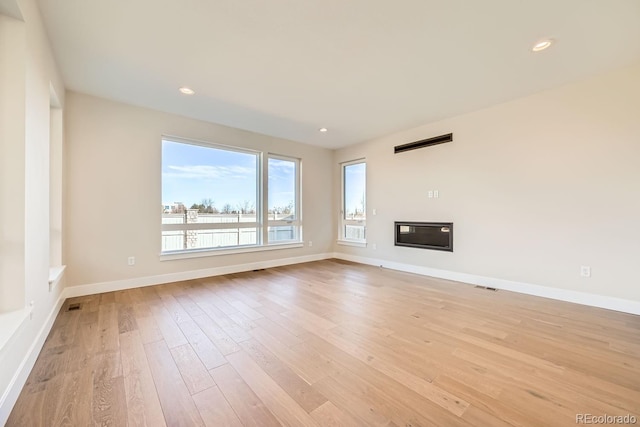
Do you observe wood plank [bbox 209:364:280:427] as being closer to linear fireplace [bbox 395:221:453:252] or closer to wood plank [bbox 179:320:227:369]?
wood plank [bbox 179:320:227:369]

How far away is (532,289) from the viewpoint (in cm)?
339

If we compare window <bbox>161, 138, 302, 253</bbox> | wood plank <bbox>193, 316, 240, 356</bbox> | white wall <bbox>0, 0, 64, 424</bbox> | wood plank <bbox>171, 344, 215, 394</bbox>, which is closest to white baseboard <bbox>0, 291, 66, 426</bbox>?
white wall <bbox>0, 0, 64, 424</bbox>

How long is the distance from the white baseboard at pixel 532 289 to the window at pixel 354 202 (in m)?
1.10

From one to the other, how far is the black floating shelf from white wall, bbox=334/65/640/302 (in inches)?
3.4

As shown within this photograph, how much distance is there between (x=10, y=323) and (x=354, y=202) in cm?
524

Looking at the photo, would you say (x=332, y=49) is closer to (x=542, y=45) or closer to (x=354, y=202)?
(x=542, y=45)

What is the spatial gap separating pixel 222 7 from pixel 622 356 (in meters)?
4.04

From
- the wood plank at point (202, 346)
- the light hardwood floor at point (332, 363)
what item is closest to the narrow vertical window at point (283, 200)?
the light hardwood floor at point (332, 363)

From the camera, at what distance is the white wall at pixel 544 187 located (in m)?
2.81

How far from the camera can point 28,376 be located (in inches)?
65.7

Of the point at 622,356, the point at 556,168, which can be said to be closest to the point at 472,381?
the point at 622,356

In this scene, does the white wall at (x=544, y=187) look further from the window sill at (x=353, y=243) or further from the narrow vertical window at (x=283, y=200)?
the narrow vertical window at (x=283, y=200)

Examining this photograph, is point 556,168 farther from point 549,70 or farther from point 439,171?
point 439,171

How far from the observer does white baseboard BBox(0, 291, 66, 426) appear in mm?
1331
